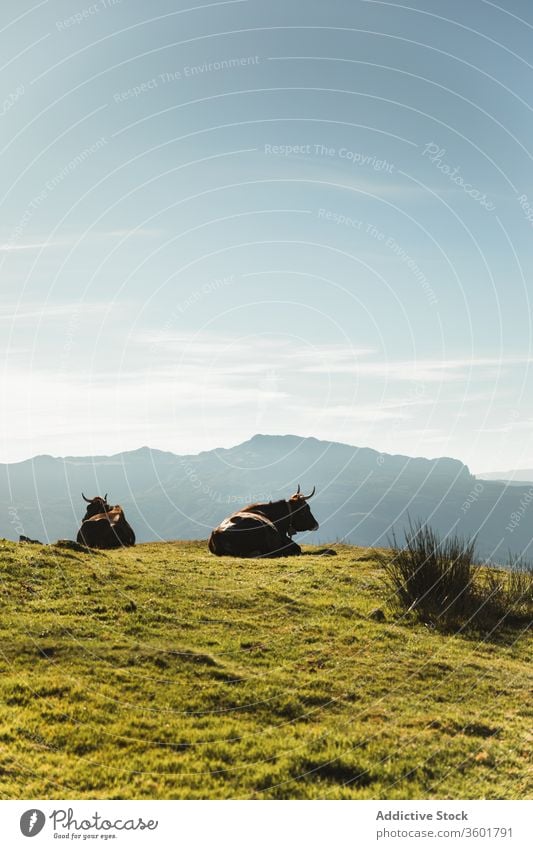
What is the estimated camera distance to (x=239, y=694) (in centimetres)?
1097

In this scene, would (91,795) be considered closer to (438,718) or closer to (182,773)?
(182,773)

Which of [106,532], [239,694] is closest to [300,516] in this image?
[106,532]

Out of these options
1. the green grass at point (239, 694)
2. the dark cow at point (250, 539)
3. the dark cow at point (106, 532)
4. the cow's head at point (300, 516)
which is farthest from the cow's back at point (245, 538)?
the green grass at point (239, 694)

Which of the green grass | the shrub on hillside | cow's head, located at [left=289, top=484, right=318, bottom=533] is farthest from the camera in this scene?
cow's head, located at [left=289, top=484, right=318, bottom=533]

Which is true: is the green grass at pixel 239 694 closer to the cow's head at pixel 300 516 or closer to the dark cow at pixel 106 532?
the dark cow at pixel 106 532

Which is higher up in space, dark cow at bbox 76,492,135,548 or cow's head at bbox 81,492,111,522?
cow's head at bbox 81,492,111,522

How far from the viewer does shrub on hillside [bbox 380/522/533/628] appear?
1714 centimetres

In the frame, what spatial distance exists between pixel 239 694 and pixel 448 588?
329 inches

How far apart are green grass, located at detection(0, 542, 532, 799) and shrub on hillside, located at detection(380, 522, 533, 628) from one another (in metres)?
0.71

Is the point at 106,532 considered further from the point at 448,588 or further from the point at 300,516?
the point at 448,588

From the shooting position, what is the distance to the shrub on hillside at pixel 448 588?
17141 millimetres

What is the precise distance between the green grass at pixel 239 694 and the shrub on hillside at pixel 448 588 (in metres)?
0.71

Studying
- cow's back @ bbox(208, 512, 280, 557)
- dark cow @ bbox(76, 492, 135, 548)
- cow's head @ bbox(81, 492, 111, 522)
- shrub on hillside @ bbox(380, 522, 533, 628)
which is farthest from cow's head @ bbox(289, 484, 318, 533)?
shrub on hillside @ bbox(380, 522, 533, 628)

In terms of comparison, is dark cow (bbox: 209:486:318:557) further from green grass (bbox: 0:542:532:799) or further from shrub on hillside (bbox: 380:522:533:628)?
green grass (bbox: 0:542:532:799)
